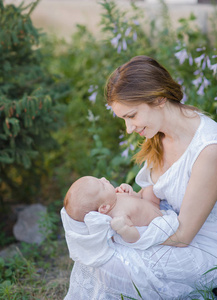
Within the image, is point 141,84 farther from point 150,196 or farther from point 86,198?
point 150,196

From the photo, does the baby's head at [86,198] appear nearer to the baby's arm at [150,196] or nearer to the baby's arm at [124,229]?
the baby's arm at [124,229]

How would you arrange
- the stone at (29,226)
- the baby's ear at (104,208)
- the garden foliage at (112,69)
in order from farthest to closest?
1. the stone at (29,226)
2. the garden foliage at (112,69)
3. the baby's ear at (104,208)

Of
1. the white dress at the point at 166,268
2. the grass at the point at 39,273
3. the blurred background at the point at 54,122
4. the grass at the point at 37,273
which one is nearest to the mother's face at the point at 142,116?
the white dress at the point at 166,268

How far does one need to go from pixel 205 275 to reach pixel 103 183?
74cm

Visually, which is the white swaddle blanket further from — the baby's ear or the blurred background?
the blurred background

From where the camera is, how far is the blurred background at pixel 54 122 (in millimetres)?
2982

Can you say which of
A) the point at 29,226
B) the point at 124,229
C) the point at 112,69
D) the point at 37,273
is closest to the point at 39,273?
the point at 37,273

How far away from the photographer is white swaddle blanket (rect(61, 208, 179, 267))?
2.02 meters

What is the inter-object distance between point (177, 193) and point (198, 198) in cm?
22

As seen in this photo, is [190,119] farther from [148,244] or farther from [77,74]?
[77,74]

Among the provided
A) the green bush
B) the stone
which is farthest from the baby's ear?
the stone

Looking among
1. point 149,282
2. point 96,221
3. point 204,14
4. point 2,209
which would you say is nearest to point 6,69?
point 2,209

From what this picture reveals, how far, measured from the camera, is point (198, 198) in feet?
6.55

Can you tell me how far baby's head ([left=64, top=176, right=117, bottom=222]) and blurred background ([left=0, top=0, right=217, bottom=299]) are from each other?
570mm
